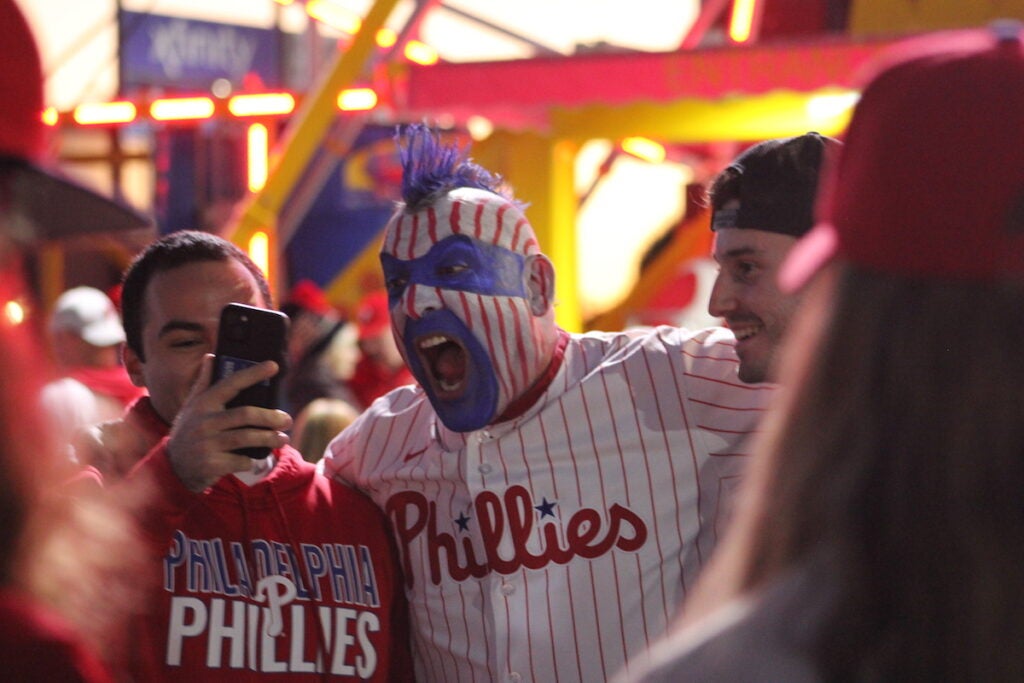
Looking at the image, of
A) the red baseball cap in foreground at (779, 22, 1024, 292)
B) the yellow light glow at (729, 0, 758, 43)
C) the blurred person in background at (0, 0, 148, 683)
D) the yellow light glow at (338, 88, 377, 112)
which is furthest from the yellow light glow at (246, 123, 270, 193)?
the red baseball cap in foreground at (779, 22, 1024, 292)

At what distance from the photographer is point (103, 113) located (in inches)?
406

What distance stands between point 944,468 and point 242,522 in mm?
1910

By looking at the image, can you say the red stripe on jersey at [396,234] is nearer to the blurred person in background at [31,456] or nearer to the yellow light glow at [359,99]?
the blurred person in background at [31,456]

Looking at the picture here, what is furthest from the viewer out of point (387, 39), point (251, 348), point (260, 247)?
point (387, 39)

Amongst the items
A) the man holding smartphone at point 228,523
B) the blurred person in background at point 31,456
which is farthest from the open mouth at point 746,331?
the blurred person in background at point 31,456

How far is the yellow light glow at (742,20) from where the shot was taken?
8000 millimetres

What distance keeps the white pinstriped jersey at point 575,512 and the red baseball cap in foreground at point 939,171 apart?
1614 millimetres

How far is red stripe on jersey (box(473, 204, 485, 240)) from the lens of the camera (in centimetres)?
289

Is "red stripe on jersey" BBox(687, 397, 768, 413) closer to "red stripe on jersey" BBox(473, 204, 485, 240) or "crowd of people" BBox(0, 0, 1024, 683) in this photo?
"crowd of people" BBox(0, 0, 1024, 683)

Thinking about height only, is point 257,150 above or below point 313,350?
above

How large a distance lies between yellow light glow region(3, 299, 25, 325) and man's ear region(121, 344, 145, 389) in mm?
1722

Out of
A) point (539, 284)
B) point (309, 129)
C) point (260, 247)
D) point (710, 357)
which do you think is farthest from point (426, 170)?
point (309, 129)

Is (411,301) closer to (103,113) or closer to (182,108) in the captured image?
(182,108)

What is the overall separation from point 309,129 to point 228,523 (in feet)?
17.1
